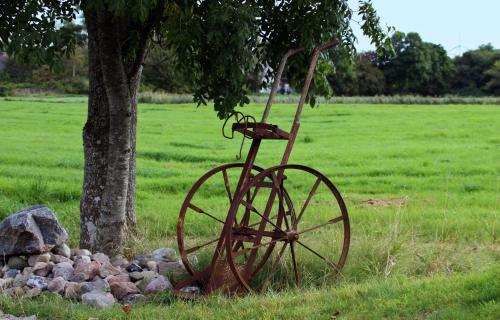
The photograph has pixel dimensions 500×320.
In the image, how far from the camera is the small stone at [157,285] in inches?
264

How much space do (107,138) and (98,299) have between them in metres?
2.65

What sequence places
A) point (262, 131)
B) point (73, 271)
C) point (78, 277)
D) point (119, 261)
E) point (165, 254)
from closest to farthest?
point (262, 131), point (78, 277), point (73, 271), point (119, 261), point (165, 254)

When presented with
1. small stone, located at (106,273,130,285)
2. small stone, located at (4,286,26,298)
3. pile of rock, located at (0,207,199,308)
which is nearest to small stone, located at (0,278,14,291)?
pile of rock, located at (0,207,199,308)

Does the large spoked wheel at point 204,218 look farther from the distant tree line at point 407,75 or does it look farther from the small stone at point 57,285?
the distant tree line at point 407,75

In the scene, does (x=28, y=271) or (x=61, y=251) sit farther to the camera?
(x=61, y=251)

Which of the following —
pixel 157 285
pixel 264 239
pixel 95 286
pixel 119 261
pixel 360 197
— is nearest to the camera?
pixel 95 286

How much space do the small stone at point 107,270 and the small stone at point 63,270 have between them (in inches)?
11.6

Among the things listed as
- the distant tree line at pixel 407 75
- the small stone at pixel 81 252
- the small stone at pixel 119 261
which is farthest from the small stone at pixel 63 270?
the distant tree line at pixel 407 75

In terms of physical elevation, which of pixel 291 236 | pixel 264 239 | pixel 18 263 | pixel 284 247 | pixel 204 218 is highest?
pixel 291 236

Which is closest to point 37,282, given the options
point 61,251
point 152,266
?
point 61,251

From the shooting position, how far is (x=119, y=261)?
25.7 ft

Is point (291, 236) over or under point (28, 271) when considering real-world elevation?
over

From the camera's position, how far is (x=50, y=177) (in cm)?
1444

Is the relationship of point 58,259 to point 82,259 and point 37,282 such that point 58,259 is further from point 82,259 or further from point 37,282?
point 37,282
